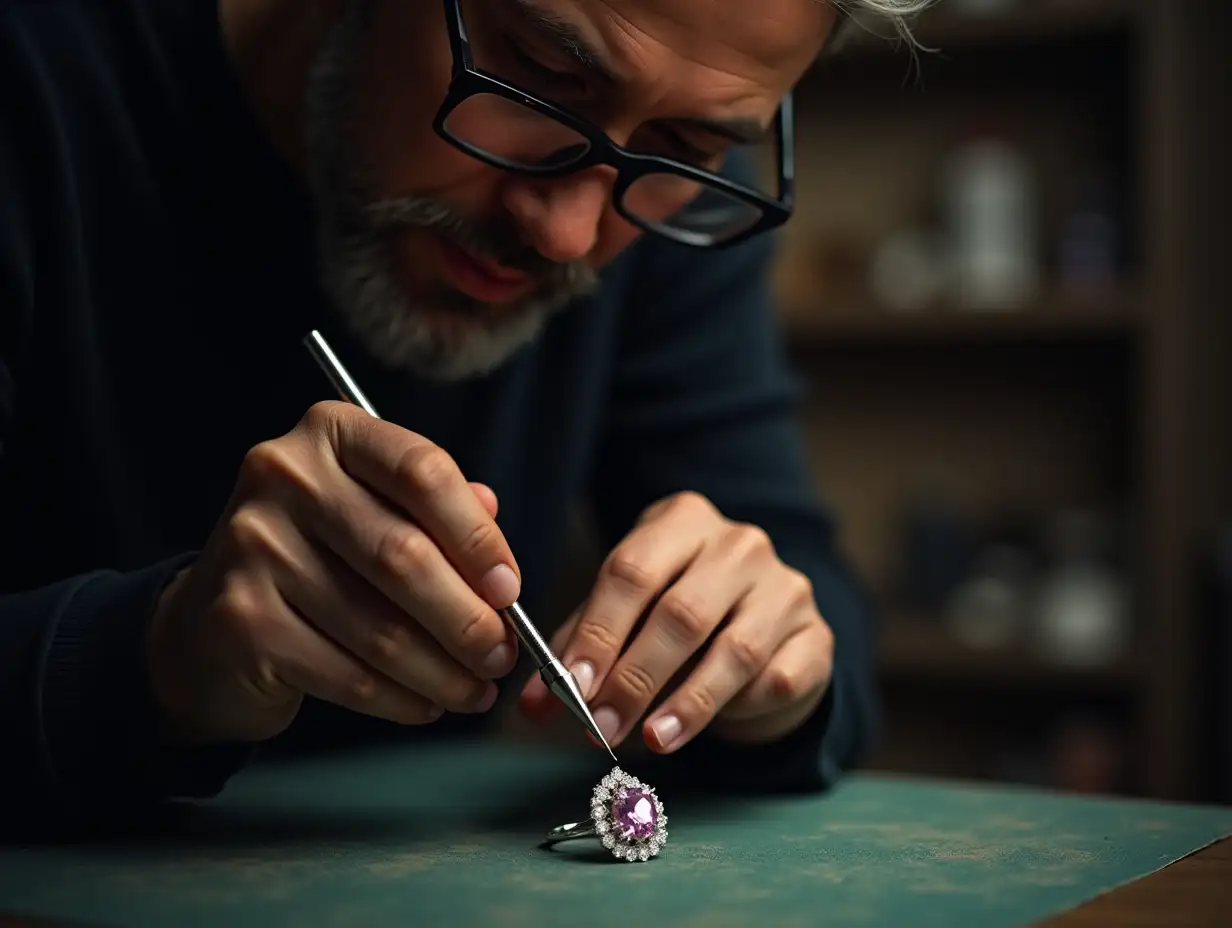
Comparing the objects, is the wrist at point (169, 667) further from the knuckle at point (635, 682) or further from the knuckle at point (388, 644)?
the knuckle at point (635, 682)

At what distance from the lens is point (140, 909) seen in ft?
2.12

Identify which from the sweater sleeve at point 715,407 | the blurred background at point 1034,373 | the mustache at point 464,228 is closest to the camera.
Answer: the mustache at point 464,228

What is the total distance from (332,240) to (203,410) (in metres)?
0.18

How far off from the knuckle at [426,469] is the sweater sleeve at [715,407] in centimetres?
59

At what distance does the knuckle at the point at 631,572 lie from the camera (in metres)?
0.88

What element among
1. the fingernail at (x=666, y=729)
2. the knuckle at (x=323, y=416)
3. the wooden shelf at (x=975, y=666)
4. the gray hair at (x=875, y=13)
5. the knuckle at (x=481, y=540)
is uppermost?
the gray hair at (x=875, y=13)

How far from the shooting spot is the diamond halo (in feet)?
2.49

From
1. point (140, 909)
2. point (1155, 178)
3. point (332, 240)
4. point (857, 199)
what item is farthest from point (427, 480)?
point (857, 199)

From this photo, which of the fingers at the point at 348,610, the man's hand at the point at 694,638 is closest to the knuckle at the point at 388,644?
the fingers at the point at 348,610

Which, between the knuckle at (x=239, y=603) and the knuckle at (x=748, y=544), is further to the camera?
the knuckle at (x=748, y=544)

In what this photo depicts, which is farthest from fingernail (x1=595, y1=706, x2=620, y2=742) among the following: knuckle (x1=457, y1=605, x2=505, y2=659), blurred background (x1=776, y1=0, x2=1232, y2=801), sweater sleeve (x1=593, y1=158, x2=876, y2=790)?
blurred background (x1=776, y1=0, x2=1232, y2=801)

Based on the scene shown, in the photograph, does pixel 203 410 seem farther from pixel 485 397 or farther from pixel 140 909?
pixel 140 909

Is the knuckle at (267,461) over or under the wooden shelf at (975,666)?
over

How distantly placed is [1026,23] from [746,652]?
69.1 inches
